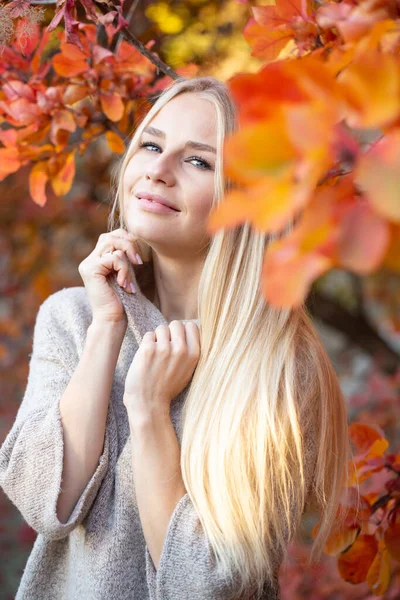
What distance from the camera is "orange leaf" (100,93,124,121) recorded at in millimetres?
1508

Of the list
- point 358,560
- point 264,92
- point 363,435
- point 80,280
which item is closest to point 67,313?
point 363,435

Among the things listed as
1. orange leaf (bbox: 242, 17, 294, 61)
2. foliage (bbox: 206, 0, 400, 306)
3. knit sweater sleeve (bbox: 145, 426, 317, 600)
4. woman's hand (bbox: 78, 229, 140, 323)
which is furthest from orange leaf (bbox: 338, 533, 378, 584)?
foliage (bbox: 206, 0, 400, 306)

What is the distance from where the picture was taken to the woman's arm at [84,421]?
1.30m

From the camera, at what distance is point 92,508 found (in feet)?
4.44

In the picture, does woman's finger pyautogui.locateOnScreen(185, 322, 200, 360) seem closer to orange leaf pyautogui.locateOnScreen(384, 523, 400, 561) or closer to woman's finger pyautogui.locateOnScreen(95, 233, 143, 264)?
woman's finger pyautogui.locateOnScreen(95, 233, 143, 264)

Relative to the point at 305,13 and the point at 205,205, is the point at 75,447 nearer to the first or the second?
the point at 205,205

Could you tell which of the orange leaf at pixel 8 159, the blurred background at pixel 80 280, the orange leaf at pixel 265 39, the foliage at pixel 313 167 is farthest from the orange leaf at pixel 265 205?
the blurred background at pixel 80 280

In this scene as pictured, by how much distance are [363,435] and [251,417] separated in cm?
30

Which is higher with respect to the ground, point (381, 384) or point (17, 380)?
point (17, 380)

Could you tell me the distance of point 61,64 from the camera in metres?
1.44

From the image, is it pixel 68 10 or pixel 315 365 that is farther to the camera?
pixel 315 365

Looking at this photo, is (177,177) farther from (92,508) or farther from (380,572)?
(380,572)

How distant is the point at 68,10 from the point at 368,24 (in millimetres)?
671

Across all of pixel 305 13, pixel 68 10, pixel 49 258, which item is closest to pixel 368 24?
pixel 305 13
